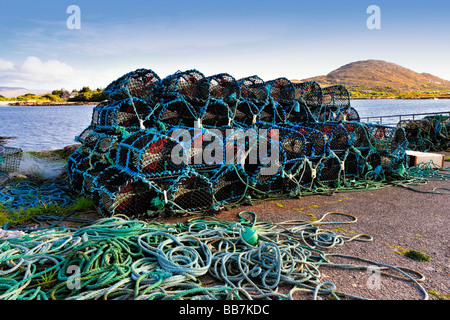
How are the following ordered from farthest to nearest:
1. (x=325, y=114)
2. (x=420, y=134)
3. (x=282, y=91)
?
(x=420, y=134)
(x=325, y=114)
(x=282, y=91)

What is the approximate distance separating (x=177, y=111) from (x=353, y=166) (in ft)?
10.9

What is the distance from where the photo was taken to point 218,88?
523 centimetres

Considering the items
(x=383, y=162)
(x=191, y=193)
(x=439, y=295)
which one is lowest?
(x=439, y=295)

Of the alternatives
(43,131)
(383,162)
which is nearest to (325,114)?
(383,162)

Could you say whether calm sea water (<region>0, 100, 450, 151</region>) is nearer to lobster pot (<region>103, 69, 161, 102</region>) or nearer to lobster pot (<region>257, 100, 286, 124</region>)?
lobster pot (<region>103, 69, 161, 102</region>)

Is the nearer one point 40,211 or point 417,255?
point 417,255

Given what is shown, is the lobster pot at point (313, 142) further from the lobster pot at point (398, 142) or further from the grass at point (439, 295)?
the grass at point (439, 295)

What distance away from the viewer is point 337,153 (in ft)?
17.4

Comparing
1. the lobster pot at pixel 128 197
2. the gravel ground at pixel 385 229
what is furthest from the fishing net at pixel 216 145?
the gravel ground at pixel 385 229

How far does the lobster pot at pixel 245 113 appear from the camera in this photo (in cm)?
534

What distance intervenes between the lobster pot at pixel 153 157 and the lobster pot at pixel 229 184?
0.61m

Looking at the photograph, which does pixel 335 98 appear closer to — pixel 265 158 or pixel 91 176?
pixel 265 158

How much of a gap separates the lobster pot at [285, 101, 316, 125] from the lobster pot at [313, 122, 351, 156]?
0.71 m

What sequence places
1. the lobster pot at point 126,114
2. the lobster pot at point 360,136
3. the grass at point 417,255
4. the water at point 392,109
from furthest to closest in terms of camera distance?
the water at point 392,109, the lobster pot at point 360,136, the lobster pot at point 126,114, the grass at point 417,255
